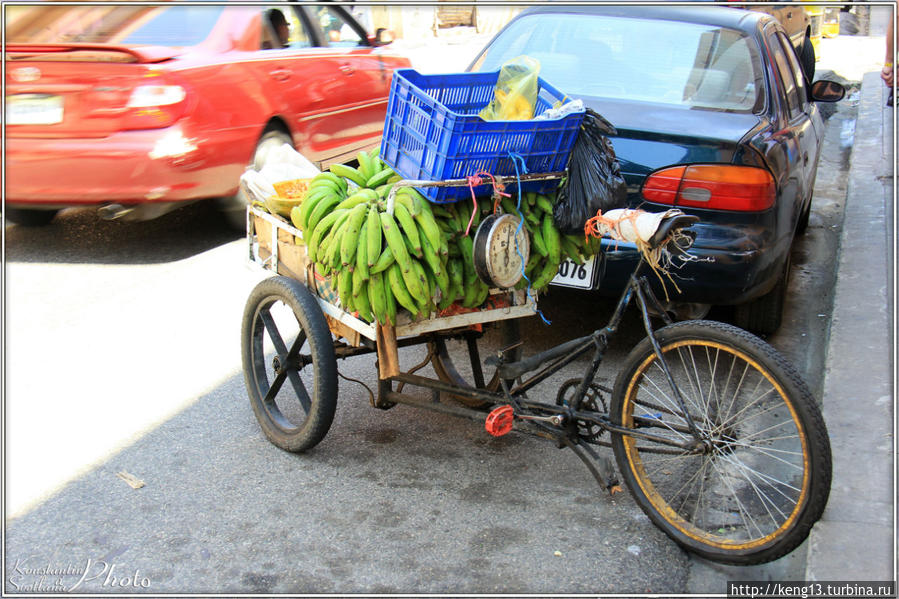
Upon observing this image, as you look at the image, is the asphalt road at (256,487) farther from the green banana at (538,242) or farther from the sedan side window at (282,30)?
the sedan side window at (282,30)

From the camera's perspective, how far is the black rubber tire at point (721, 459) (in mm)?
2684

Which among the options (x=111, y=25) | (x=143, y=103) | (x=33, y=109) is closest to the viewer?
(x=143, y=103)

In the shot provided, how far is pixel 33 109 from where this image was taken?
606 cm

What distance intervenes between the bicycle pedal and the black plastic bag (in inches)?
28.1

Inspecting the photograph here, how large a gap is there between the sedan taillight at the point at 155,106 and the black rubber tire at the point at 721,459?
4091mm

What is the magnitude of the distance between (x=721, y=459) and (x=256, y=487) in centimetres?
180

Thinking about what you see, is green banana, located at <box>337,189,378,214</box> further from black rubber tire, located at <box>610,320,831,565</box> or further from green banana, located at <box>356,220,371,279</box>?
black rubber tire, located at <box>610,320,831,565</box>

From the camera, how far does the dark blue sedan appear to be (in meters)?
4.17

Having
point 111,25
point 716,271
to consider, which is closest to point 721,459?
point 716,271

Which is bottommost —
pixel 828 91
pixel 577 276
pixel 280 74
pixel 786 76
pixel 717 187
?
pixel 577 276

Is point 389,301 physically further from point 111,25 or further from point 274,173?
point 111,25

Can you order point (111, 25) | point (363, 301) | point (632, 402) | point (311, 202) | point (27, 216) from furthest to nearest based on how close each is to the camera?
point (27, 216) < point (111, 25) < point (311, 202) < point (363, 301) < point (632, 402)

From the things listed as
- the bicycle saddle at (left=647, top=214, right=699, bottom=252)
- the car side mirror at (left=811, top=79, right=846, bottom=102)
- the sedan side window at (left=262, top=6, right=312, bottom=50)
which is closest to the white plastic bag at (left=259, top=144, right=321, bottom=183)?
the bicycle saddle at (left=647, top=214, right=699, bottom=252)

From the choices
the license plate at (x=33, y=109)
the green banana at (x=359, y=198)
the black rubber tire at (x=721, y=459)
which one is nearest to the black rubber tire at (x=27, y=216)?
Result: the license plate at (x=33, y=109)
